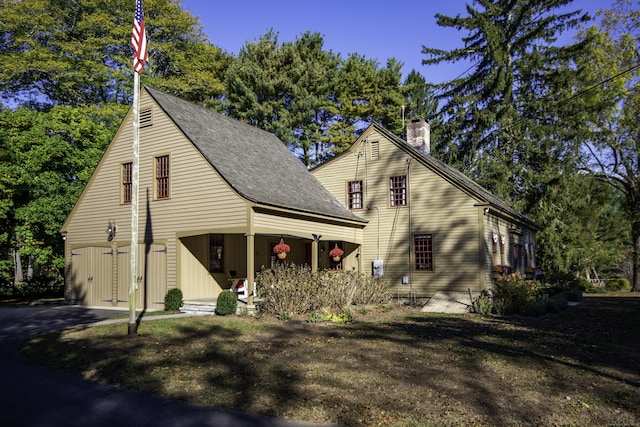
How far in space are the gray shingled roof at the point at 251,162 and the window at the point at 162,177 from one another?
1.54 metres

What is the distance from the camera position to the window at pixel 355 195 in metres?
22.9

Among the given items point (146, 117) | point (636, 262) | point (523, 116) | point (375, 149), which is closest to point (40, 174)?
point (146, 117)

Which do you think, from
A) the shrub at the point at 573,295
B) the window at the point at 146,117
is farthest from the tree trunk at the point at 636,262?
the window at the point at 146,117

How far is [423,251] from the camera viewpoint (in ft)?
68.3

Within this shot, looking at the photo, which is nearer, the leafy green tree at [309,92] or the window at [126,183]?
the window at [126,183]

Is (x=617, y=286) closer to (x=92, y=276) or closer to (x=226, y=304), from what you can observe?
(x=226, y=304)

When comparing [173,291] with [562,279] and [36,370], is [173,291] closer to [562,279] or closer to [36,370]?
[36,370]

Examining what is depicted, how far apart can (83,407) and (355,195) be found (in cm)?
1785

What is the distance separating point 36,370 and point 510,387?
7.62 m

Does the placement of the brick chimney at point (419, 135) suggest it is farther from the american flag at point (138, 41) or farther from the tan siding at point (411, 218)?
the american flag at point (138, 41)

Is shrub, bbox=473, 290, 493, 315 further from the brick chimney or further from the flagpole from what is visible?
the flagpole

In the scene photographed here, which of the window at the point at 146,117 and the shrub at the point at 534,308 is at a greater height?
the window at the point at 146,117

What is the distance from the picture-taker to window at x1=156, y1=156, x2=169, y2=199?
57.2 ft

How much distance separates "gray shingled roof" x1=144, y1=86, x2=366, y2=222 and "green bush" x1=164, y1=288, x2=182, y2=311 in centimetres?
402
